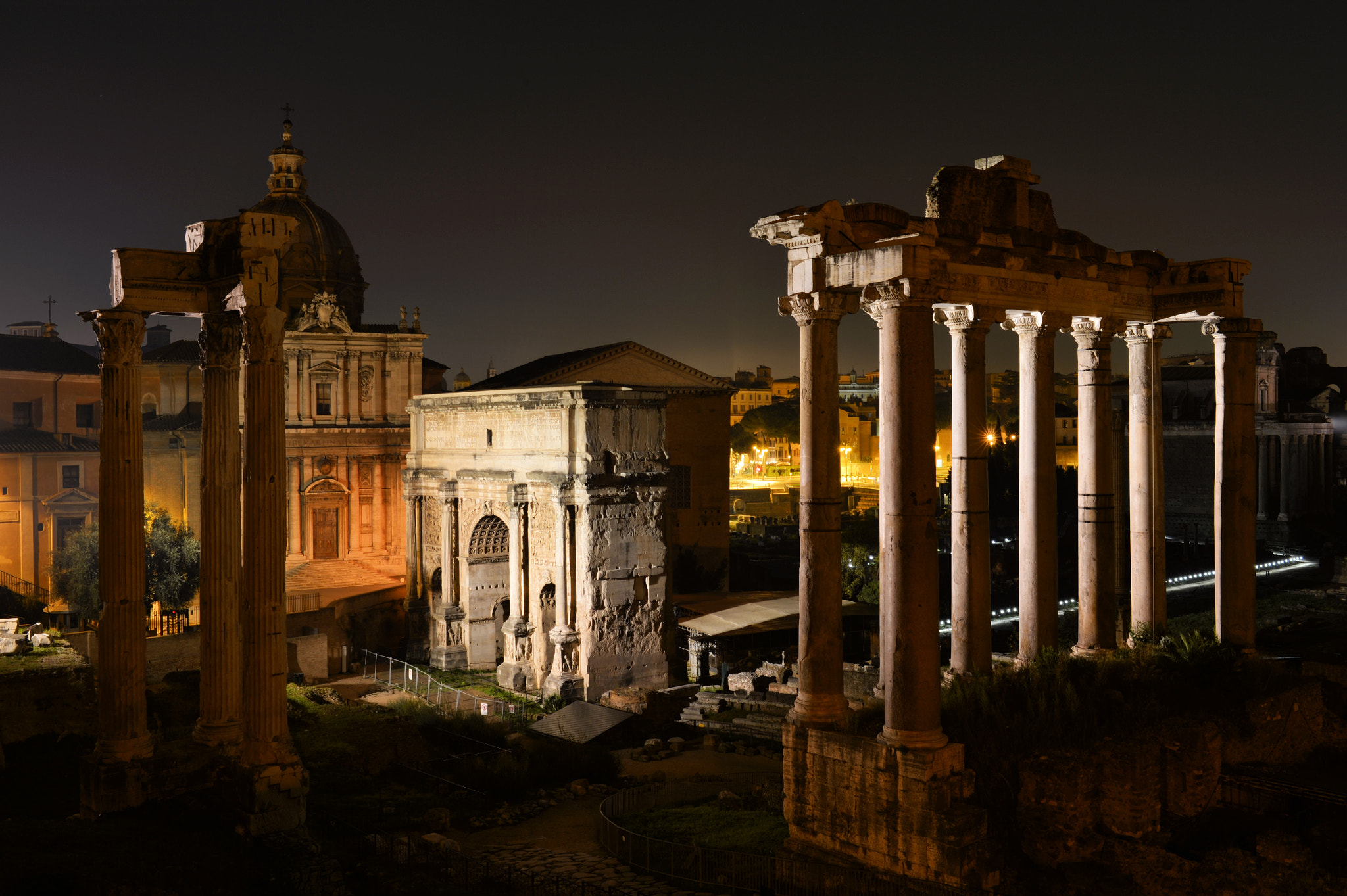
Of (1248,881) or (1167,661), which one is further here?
(1167,661)

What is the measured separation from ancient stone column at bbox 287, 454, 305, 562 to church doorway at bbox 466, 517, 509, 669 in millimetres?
9816

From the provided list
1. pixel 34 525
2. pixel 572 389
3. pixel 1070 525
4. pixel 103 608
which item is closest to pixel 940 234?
pixel 103 608

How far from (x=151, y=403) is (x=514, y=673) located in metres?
21.7

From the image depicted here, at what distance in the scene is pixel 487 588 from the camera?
3381 cm

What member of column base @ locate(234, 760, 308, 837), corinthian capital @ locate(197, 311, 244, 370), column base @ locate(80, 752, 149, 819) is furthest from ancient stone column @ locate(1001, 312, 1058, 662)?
column base @ locate(80, 752, 149, 819)

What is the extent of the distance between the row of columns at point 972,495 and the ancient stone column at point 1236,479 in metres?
0.02

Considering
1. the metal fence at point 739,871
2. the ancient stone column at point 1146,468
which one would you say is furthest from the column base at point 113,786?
the ancient stone column at point 1146,468

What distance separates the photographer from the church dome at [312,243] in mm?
42875

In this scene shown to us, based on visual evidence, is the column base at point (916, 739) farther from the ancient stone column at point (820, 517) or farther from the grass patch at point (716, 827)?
the grass patch at point (716, 827)

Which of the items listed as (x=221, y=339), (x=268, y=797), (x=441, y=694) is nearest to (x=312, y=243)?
(x=441, y=694)

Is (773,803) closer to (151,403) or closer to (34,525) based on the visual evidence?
(34,525)

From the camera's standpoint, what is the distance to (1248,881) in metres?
10.9

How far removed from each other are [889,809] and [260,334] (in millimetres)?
8552

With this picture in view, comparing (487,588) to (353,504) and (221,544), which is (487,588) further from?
(221,544)
